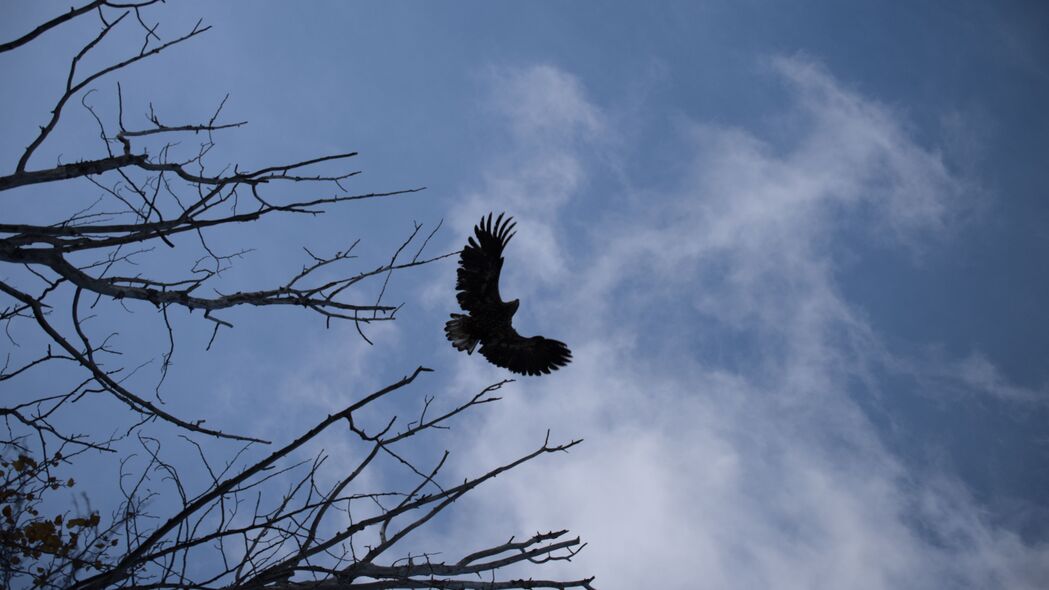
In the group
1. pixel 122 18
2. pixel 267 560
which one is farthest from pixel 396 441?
pixel 122 18

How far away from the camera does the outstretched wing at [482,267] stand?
8477 mm

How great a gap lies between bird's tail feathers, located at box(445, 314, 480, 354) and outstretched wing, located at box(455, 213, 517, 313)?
0.42 m

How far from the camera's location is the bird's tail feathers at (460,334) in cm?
920

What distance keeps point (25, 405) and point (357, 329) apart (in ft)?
5.55

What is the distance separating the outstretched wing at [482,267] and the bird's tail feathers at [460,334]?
417 millimetres

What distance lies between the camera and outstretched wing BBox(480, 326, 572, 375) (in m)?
9.27

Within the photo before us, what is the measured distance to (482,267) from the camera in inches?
339

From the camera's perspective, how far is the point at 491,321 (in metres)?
9.05

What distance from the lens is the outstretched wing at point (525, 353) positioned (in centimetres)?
927

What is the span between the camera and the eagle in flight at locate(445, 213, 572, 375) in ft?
28.0

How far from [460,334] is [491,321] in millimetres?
525

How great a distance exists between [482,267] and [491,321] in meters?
0.85

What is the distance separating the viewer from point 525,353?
941 centimetres

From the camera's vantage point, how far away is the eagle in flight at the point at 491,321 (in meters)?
8.54
